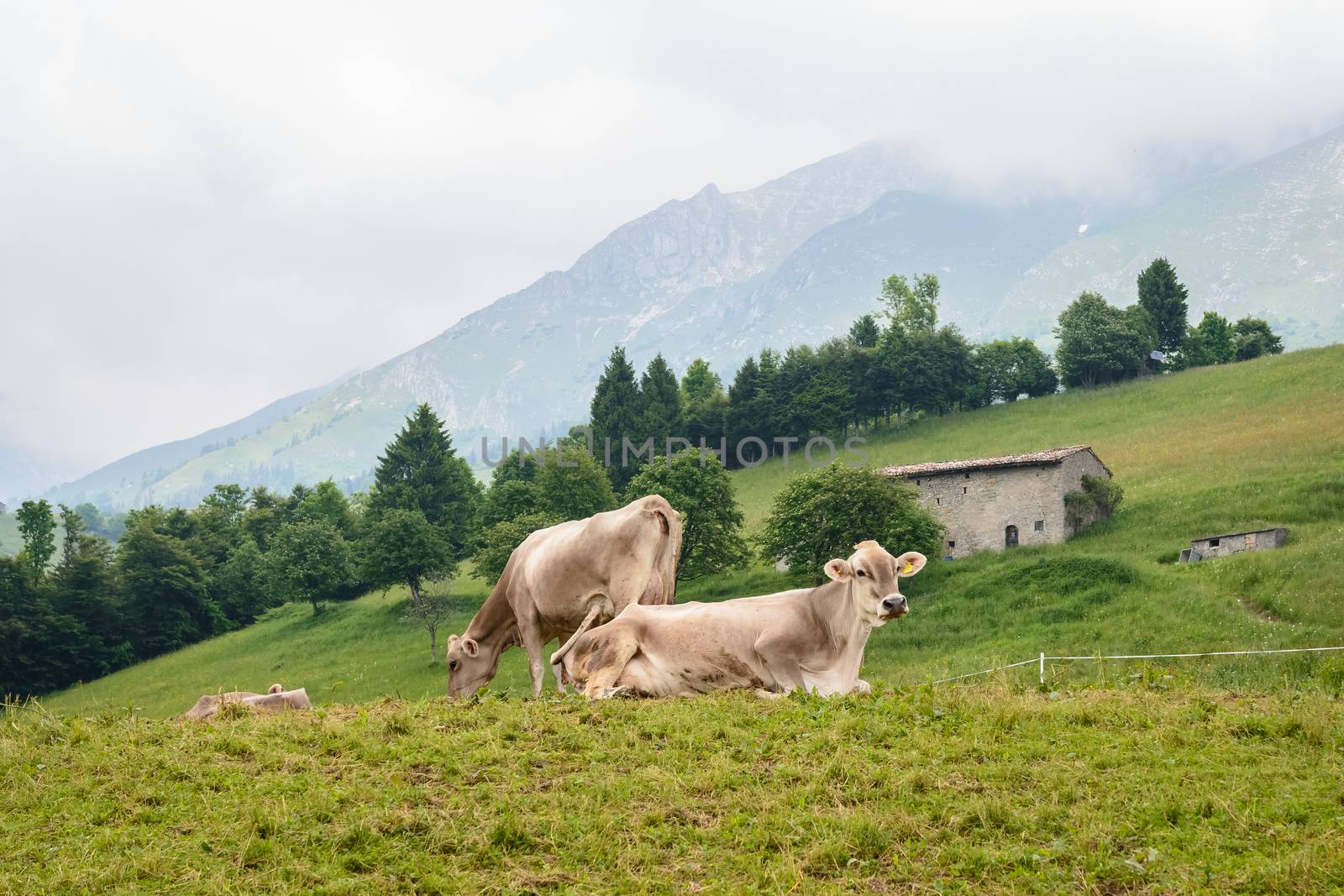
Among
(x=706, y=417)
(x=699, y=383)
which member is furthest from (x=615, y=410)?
(x=699, y=383)

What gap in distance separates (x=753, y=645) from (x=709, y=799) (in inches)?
179

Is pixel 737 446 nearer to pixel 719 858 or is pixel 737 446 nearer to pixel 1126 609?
A: pixel 1126 609

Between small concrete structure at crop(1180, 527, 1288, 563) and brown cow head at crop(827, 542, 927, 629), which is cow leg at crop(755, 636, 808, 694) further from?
→ small concrete structure at crop(1180, 527, 1288, 563)

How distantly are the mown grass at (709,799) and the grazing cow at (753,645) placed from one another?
1754mm

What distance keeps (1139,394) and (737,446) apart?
34163 mm

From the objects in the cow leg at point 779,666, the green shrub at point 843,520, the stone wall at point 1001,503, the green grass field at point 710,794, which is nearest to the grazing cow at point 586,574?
the cow leg at point 779,666

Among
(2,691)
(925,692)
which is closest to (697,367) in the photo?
(2,691)

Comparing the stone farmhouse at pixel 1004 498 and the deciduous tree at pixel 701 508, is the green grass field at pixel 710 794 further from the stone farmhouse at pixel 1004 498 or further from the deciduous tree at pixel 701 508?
the deciduous tree at pixel 701 508

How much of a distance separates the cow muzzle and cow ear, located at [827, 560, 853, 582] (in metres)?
0.87

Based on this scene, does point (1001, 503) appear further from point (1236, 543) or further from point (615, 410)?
point (615, 410)

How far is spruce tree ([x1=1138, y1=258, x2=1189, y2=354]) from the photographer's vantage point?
4286 inches

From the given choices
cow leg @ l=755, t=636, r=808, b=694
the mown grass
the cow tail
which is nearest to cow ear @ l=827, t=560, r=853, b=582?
cow leg @ l=755, t=636, r=808, b=694

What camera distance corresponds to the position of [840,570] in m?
13.1

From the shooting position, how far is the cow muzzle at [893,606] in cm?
1180
